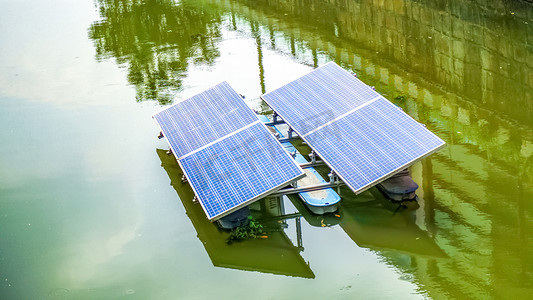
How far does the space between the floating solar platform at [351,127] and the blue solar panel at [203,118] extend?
0.90m

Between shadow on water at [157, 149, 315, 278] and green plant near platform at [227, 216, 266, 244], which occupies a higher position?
green plant near platform at [227, 216, 266, 244]

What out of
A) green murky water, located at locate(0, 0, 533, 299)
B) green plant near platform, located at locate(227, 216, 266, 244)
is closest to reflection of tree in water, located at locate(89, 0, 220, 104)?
green murky water, located at locate(0, 0, 533, 299)

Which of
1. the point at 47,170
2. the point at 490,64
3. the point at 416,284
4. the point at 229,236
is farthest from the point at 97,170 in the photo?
the point at 490,64

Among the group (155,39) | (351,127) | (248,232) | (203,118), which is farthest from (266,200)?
(155,39)

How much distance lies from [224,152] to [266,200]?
1232 millimetres

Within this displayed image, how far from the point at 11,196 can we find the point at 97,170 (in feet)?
6.08

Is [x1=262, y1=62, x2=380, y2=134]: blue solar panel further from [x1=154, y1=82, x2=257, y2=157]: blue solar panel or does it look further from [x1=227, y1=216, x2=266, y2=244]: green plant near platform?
[x1=227, y1=216, x2=266, y2=244]: green plant near platform

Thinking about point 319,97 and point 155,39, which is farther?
point 155,39

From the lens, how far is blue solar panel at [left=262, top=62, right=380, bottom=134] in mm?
13578

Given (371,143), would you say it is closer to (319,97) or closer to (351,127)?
(351,127)

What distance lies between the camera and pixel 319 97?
46.8 feet

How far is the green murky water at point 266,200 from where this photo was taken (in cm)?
1116

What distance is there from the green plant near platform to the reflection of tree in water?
6925 millimetres

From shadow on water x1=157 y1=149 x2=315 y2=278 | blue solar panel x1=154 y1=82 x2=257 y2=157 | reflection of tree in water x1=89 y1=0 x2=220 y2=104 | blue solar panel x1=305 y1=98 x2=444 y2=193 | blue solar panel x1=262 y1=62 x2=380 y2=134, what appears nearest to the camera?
shadow on water x1=157 y1=149 x2=315 y2=278
